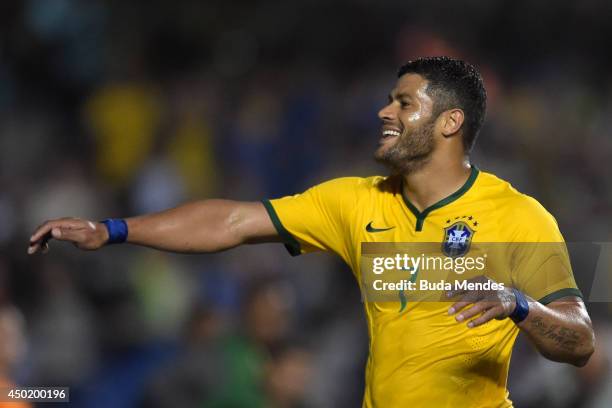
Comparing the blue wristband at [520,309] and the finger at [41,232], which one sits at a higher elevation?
the finger at [41,232]

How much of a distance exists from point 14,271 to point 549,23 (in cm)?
565

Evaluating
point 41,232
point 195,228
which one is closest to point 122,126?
point 195,228

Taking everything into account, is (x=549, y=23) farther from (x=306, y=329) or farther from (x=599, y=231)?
(x=306, y=329)

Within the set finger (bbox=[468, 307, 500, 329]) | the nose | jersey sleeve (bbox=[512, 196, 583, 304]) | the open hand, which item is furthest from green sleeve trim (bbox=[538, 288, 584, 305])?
the nose

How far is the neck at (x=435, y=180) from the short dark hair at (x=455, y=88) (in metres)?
0.15

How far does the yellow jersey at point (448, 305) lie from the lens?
15.2ft

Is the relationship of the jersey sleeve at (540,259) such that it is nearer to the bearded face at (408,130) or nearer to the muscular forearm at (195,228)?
the bearded face at (408,130)

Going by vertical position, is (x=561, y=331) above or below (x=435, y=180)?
below

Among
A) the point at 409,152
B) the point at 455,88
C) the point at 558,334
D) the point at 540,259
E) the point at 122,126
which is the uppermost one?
the point at 122,126

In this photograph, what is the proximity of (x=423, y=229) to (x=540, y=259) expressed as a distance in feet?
1.77

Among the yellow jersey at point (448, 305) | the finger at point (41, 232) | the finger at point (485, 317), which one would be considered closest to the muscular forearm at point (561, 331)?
the yellow jersey at point (448, 305)

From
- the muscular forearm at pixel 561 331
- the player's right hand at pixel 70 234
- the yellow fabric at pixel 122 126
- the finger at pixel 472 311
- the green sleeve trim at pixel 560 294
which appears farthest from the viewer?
the yellow fabric at pixel 122 126

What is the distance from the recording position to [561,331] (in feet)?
14.0

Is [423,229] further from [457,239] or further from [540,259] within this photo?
[540,259]
